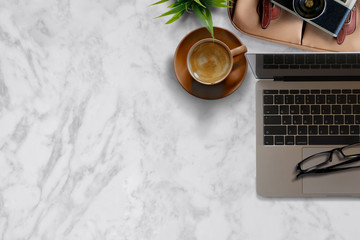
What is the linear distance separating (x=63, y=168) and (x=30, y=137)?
11 centimetres

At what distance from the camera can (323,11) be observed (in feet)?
3.54

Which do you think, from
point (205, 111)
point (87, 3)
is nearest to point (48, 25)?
point (87, 3)

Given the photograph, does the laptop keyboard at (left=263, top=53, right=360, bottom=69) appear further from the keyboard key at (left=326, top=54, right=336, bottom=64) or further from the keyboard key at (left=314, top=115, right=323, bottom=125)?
the keyboard key at (left=314, top=115, right=323, bottom=125)

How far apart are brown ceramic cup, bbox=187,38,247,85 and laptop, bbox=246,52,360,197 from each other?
73 millimetres

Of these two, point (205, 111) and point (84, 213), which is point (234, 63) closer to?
point (205, 111)

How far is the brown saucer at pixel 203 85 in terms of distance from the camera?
110cm

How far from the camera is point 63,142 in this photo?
1.14m

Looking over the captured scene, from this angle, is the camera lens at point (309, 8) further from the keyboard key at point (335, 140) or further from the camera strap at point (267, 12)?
the keyboard key at point (335, 140)

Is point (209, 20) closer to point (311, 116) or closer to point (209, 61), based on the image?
point (209, 61)

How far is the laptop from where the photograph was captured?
110 cm

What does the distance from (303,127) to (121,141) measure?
43 cm

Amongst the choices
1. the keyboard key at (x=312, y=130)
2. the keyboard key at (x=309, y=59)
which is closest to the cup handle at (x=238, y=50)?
the keyboard key at (x=309, y=59)

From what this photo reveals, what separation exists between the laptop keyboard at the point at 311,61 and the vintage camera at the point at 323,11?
91 millimetres

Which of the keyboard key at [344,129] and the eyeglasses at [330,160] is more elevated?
the keyboard key at [344,129]
